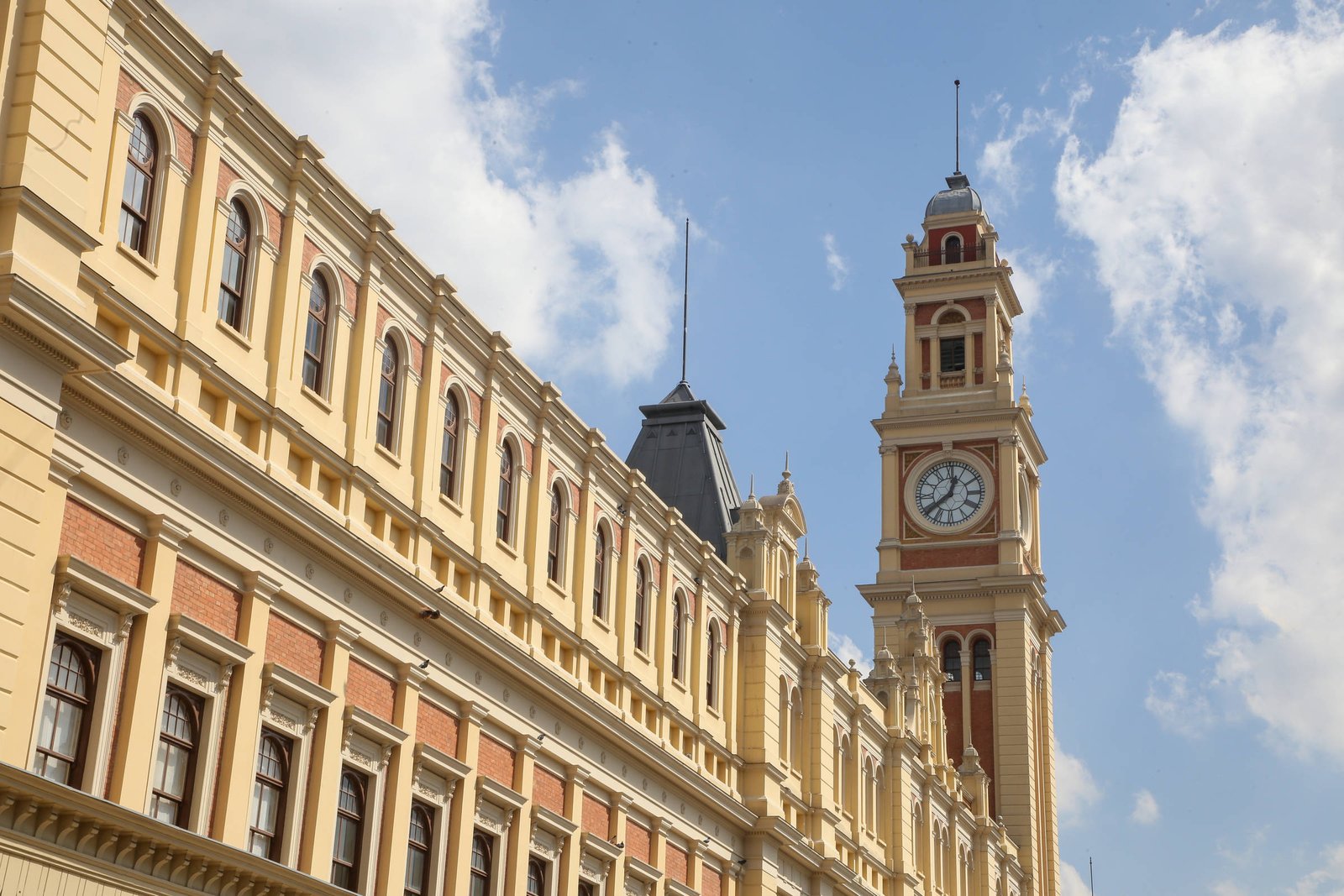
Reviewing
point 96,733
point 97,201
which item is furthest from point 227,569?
point 97,201

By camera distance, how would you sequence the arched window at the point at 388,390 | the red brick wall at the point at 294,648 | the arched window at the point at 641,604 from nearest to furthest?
the red brick wall at the point at 294,648, the arched window at the point at 388,390, the arched window at the point at 641,604

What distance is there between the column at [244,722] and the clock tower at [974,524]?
46.0 metres

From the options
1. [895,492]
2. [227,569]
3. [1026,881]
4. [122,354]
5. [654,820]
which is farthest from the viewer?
[895,492]

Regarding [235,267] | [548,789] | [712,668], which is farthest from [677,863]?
[235,267]

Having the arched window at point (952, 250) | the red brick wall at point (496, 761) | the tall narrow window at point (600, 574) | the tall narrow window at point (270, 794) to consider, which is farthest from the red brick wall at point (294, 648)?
the arched window at point (952, 250)

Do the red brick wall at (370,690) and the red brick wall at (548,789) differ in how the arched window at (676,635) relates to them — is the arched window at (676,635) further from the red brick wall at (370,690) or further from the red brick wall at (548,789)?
the red brick wall at (370,690)

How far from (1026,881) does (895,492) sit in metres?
15.3

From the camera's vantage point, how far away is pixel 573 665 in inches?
1243

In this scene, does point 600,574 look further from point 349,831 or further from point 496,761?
point 349,831

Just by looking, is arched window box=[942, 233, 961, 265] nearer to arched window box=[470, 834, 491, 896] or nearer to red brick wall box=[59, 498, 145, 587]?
arched window box=[470, 834, 491, 896]

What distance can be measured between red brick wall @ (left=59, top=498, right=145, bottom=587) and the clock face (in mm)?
51759

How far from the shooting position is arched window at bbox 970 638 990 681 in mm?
68250

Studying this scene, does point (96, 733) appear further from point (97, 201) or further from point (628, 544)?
point (628, 544)

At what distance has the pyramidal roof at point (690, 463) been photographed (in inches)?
1672
